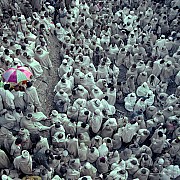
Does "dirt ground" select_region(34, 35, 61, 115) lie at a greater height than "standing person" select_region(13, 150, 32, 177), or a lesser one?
greater

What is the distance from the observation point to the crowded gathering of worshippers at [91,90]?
958 cm

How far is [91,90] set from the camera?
480 inches

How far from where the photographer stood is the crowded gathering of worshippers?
9.58 m

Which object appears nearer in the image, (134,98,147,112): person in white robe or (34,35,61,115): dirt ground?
(34,35,61,115): dirt ground

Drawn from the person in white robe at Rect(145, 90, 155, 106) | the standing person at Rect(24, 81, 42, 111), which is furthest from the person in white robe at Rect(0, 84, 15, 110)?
the person in white robe at Rect(145, 90, 155, 106)

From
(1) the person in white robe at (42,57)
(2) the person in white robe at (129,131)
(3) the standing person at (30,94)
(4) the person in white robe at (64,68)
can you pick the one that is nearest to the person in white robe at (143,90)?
(2) the person in white robe at (129,131)

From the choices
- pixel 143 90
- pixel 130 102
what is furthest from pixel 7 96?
pixel 143 90

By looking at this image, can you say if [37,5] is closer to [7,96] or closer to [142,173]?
[7,96]

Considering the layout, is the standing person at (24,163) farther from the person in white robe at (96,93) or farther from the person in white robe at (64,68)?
the person in white robe at (64,68)

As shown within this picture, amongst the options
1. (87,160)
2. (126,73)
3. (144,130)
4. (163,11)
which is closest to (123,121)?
(144,130)

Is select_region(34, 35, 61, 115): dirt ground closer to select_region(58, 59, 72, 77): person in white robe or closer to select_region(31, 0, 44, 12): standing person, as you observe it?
select_region(58, 59, 72, 77): person in white robe

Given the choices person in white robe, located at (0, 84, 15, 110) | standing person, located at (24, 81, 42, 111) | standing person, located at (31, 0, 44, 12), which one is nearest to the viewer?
person in white robe, located at (0, 84, 15, 110)

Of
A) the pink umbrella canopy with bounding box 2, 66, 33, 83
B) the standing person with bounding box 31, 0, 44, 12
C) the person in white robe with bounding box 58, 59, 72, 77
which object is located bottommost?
the person in white robe with bounding box 58, 59, 72, 77

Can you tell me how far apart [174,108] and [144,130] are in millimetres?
1484
